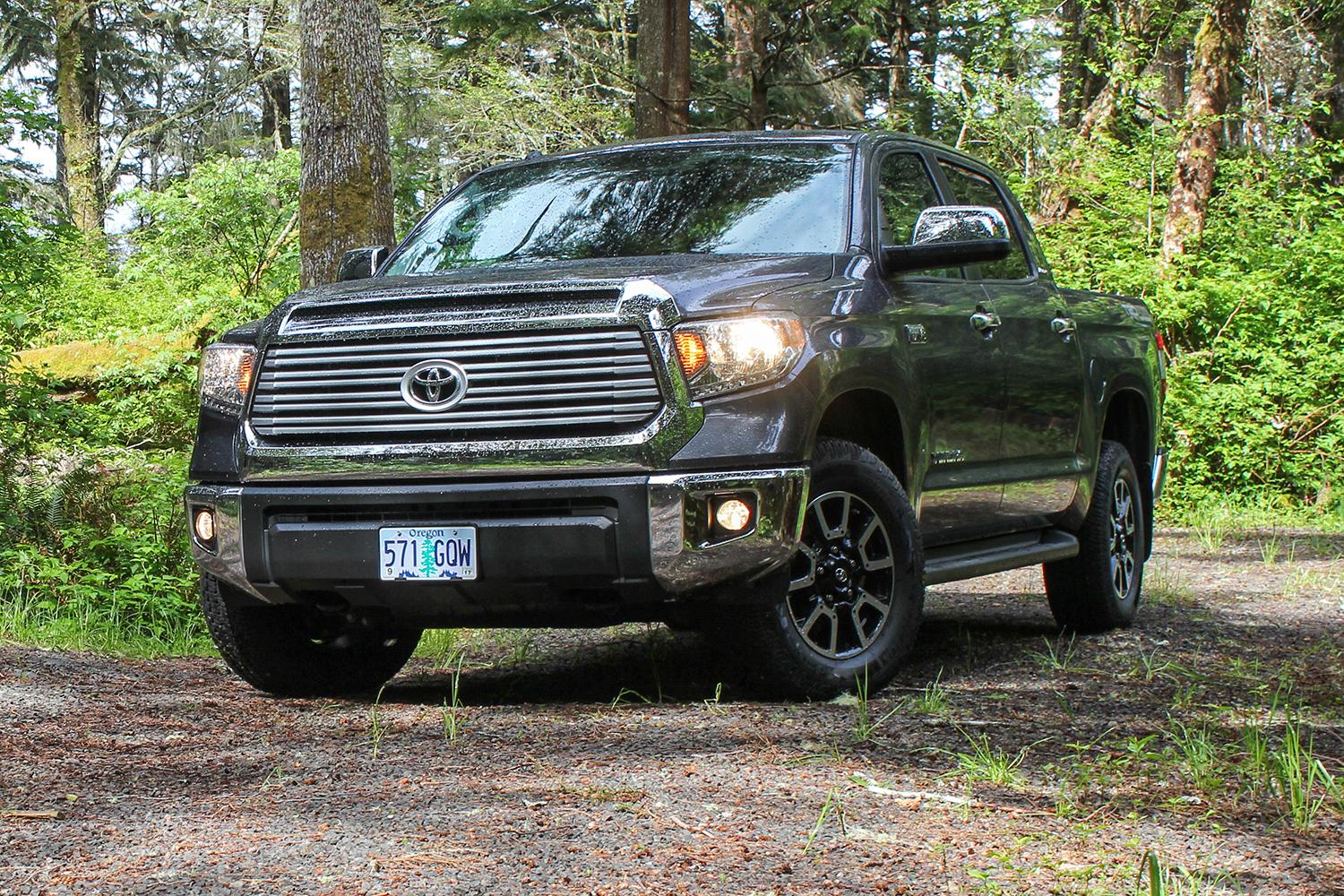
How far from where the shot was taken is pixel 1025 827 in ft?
11.3

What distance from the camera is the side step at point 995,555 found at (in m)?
5.80

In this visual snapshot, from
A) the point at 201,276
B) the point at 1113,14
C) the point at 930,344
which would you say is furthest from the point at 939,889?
the point at 1113,14

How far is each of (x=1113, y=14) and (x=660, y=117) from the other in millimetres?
7947

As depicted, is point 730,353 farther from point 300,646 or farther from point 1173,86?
point 1173,86

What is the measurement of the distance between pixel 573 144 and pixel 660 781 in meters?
21.6

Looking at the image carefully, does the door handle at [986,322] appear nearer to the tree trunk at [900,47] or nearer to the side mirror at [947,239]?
the side mirror at [947,239]

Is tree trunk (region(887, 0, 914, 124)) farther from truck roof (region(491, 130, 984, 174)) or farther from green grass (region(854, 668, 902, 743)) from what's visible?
green grass (region(854, 668, 902, 743))

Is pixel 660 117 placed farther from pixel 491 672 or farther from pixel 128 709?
pixel 128 709

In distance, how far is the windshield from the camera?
5.66 meters

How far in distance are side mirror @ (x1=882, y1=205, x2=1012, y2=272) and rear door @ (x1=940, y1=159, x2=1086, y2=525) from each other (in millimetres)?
772

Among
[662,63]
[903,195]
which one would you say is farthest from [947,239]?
[662,63]

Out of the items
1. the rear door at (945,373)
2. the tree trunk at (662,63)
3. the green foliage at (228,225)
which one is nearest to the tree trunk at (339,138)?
the rear door at (945,373)

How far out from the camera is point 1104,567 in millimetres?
7168

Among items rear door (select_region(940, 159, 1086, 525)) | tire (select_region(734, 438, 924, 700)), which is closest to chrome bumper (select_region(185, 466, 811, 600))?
tire (select_region(734, 438, 924, 700))
